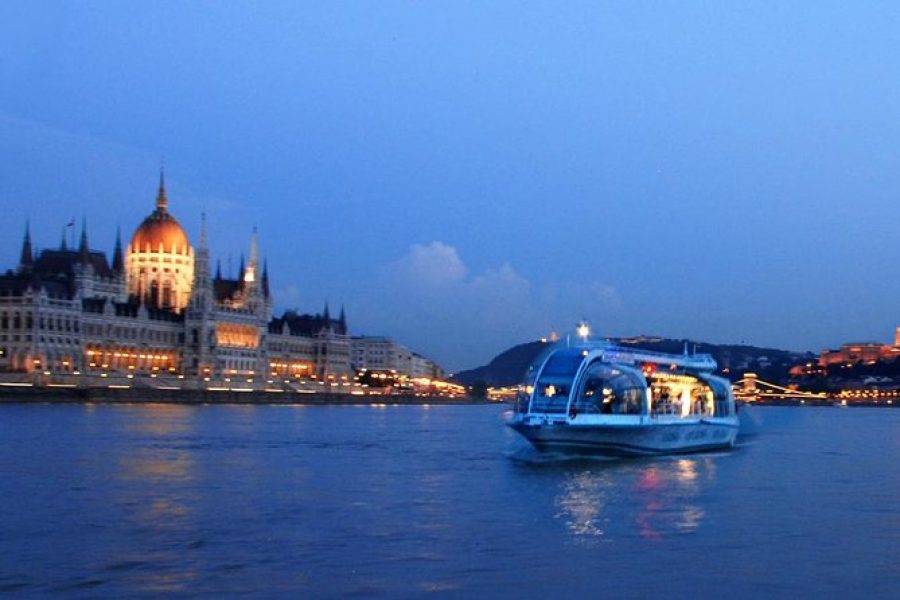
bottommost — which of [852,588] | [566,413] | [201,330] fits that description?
[852,588]

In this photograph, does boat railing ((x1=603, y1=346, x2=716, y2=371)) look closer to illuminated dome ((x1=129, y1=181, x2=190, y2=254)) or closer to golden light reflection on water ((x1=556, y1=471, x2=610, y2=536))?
golden light reflection on water ((x1=556, y1=471, x2=610, y2=536))

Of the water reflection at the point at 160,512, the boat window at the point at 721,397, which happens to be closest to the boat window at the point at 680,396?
the boat window at the point at 721,397

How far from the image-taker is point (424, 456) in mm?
53031

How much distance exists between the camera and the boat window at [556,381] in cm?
4550

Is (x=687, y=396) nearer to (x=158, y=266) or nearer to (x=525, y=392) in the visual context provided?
(x=525, y=392)

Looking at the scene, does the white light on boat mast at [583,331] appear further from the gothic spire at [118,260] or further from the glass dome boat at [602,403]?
the gothic spire at [118,260]

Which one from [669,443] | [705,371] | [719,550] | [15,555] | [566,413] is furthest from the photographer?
[705,371]

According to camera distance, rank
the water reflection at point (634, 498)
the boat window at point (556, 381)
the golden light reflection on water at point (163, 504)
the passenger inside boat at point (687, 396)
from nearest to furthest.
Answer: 1. the golden light reflection on water at point (163, 504)
2. the water reflection at point (634, 498)
3. the boat window at point (556, 381)
4. the passenger inside boat at point (687, 396)

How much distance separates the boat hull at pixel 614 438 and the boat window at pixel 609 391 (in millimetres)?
697

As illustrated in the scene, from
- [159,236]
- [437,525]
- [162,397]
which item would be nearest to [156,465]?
[437,525]

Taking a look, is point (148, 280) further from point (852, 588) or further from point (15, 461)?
point (852, 588)

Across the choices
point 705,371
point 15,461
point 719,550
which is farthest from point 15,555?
point 705,371

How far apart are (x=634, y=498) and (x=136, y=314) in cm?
14235

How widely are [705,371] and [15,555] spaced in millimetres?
37346
